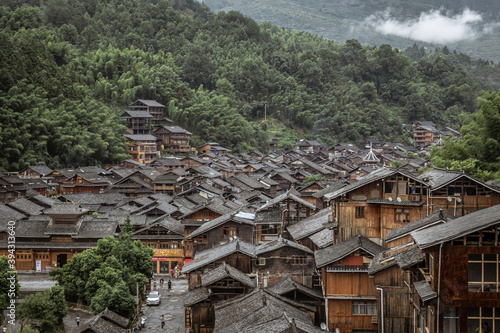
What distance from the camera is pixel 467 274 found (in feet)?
38.4

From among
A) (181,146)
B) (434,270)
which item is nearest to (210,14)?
(181,146)

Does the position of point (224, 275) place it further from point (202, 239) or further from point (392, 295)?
point (202, 239)

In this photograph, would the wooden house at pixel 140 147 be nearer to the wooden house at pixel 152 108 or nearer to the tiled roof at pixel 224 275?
the wooden house at pixel 152 108

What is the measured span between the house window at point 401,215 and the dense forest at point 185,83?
44.8 metres

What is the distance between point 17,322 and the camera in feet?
78.6

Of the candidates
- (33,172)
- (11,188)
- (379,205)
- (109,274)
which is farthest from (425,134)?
(109,274)

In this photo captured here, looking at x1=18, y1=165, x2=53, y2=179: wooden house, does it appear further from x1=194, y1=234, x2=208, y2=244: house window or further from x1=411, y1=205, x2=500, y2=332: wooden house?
x1=411, y1=205, x2=500, y2=332: wooden house

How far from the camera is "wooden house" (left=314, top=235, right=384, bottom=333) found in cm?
1805

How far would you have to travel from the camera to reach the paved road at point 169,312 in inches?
965

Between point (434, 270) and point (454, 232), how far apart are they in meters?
0.96

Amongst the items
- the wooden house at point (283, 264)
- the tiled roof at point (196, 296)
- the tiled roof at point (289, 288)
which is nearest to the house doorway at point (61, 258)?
the tiled roof at point (196, 296)

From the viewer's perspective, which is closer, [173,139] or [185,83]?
[173,139]

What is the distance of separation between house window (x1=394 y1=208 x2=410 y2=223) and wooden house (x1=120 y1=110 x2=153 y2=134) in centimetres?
5831

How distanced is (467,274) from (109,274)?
56.0 feet
